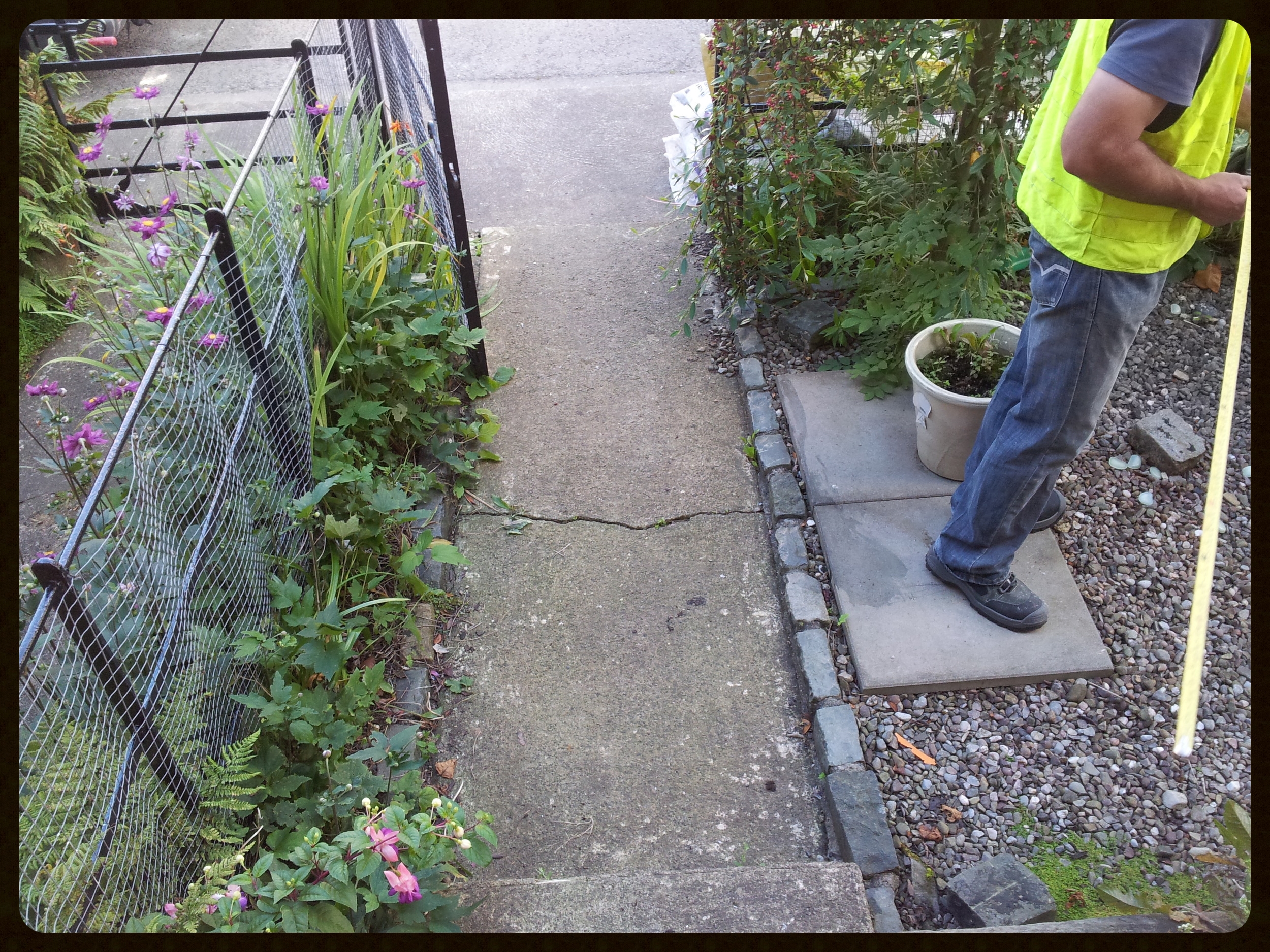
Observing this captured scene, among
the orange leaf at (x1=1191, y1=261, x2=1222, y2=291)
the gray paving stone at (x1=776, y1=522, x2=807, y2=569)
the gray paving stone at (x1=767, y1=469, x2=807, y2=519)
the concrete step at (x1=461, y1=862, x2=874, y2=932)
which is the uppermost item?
the orange leaf at (x1=1191, y1=261, x2=1222, y2=291)

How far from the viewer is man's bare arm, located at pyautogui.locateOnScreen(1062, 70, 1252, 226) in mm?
1701

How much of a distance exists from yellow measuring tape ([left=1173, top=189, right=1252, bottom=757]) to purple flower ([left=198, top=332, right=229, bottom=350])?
7.14 feet

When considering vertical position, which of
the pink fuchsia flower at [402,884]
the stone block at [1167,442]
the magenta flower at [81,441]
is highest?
the magenta flower at [81,441]

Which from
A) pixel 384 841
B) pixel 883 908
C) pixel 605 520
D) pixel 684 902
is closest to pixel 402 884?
pixel 384 841

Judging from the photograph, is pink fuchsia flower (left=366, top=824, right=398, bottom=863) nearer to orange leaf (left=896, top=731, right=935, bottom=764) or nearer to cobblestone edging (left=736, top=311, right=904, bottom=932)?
cobblestone edging (left=736, top=311, right=904, bottom=932)

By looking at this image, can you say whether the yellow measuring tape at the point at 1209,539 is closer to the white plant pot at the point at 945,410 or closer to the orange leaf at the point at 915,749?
the orange leaf at the point at 915,749

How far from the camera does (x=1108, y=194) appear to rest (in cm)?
188

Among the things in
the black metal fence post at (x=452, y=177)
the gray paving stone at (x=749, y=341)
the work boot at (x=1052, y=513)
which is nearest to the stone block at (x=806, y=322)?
the gray paving stone at (x=749, y=341)

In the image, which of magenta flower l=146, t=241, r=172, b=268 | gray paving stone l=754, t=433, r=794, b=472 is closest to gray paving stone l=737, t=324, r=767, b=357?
gray paving stone l=754, t=433, r=794, b=472

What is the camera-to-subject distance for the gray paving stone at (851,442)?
10.1 feet

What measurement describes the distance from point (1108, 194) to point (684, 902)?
174cm

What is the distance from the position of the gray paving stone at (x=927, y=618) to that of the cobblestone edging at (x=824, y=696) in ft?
0.30

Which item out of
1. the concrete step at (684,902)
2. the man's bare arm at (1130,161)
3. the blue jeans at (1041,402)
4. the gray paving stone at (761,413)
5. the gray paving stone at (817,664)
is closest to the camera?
the man's bare arm at (1130,161)
